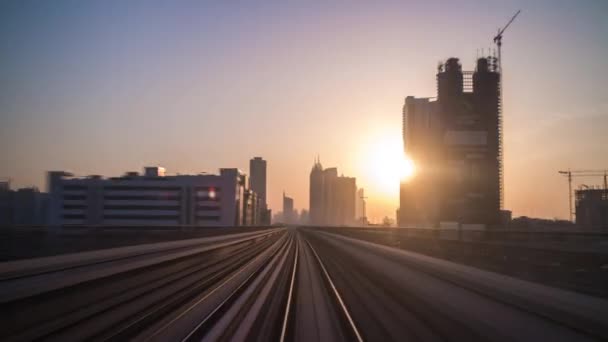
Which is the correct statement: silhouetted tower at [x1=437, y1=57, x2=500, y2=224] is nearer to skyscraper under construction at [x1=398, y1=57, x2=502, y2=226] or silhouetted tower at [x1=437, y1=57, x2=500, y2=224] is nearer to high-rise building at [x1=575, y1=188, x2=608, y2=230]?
skyscraper under construction at [x1=398, y1=57, x2=502, y2=226]

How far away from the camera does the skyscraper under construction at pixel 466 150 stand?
13350cm

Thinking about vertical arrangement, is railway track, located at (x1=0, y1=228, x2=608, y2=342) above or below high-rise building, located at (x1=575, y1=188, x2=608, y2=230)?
below

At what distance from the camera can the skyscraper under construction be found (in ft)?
438

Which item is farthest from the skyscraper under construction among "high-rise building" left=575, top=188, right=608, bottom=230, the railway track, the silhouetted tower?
the railway track

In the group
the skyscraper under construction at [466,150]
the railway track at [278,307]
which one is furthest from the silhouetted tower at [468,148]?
the railway track at [278,307]

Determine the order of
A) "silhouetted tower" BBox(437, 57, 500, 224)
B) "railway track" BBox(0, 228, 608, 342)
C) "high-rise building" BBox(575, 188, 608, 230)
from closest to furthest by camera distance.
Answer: "railway track" BBox(0, 228, 608, 342) < "high-rise building" BBox(575, 188, 608, 230) < "silhouetted tower" BBox(437, 57, 500, 224)

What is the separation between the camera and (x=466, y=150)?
448 ft

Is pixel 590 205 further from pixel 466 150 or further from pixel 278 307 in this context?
pixel 278 307

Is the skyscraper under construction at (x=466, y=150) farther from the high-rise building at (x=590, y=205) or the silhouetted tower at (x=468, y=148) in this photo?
the high-rise building at (x=590, y=205)

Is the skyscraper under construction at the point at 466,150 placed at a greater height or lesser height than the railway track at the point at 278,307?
greater

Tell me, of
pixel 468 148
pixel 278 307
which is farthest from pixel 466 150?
pixel 278 307

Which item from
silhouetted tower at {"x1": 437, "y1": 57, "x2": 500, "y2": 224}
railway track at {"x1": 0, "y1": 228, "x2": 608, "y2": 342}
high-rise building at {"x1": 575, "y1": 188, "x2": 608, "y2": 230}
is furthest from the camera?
silhouetted tower at {"x1": 437, "y1": 57, "x2": 500, "y2": 224}

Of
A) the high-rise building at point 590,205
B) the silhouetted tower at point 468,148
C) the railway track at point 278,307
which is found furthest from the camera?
the silhouetted tower at point 468,148

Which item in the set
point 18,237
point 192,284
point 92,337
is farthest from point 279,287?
point 18,237
